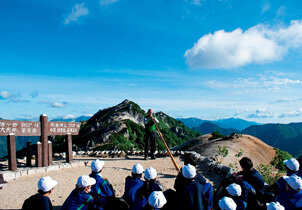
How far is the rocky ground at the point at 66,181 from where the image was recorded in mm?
7102

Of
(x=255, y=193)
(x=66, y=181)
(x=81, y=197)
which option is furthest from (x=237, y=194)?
(x=66, y=181)

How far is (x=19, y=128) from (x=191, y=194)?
9250mm

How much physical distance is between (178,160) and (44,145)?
766 centimetres

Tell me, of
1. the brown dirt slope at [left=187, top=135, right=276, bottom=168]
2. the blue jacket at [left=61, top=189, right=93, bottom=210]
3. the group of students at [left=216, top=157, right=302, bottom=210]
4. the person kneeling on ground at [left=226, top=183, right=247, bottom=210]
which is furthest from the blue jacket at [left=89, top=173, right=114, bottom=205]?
the brown dirt slope at [left=187, top=135, right=276, bottom=168]

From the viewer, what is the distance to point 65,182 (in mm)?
8969

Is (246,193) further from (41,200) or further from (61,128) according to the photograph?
(61,128)

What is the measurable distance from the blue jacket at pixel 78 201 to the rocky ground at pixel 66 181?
107 inches

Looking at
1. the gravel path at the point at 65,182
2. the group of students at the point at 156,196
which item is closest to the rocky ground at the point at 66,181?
the gravel path at the point at 65,182

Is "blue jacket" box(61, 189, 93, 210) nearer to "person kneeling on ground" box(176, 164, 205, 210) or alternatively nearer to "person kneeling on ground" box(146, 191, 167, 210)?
"person kneeling on ground" box(146, 191, 167, 210)

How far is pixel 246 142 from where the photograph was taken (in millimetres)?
24469

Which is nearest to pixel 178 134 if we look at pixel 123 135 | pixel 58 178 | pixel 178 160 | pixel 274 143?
pixel 123 135

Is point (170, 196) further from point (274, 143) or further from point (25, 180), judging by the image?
point (274, 143)

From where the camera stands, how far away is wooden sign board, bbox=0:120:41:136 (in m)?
9.99

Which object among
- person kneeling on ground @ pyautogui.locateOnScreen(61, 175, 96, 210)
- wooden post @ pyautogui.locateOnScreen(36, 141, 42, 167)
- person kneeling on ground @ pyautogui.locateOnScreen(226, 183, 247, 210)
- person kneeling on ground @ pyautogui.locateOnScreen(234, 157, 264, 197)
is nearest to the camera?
person kneeling on ground @ pyautogui.locateOnScreen(61, 175, 96, 210)
